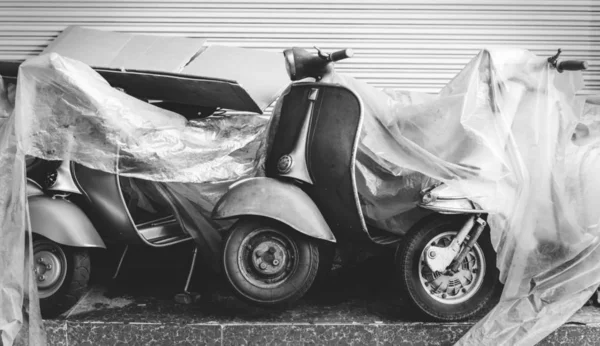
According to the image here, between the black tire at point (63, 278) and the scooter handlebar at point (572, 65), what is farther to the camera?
the black tire at point (63, 278)

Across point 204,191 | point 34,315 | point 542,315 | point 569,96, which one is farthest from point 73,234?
point 569,96

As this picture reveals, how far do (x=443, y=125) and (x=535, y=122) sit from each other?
40 centimetres

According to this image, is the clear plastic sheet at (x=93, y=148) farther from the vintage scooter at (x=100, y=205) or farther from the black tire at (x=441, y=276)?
the black tire at (x=441, y=276)

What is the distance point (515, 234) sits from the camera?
135 inches

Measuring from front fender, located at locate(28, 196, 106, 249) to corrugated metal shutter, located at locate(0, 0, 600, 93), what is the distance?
176 cm

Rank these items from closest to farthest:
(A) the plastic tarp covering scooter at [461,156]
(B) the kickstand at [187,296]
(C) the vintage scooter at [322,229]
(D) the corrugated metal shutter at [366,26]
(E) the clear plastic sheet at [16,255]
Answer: (E) the clear plastic sheet at [16,255] → (A) the plastic tarp covering scooter at [461,156] → (C) the vintage scooter at [322,229] → (B) the kickstand at [187,296] → (D) the corrugated metal shutter at [366,26]

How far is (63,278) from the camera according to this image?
141 inches

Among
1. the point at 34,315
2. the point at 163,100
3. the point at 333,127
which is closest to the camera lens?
the point at 34,315

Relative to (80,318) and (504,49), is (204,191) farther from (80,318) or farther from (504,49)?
(504,49)

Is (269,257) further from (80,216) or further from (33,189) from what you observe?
(33,189)

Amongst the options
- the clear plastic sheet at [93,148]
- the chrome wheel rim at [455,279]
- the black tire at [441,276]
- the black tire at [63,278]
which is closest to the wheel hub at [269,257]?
the clear plastic sheet at [93,148]

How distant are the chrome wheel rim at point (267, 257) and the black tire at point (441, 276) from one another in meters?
0.49

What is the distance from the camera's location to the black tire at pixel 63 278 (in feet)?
11.7

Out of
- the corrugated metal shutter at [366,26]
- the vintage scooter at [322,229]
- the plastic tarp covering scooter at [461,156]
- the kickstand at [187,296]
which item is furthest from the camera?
the corrugated metal shutter at [366,26]
